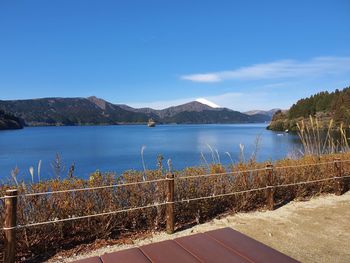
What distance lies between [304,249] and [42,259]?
10.3 ft

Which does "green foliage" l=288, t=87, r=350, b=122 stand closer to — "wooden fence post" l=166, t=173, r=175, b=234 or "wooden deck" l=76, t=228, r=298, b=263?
"wooden fence post" l=166, t=173, r=175, b=234

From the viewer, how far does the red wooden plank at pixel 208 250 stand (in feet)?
8.16

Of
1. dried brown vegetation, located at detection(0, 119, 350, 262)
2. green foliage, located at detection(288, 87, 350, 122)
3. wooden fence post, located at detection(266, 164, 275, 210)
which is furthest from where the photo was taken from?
green foliage, located at detection(288, 87, 350, 122)

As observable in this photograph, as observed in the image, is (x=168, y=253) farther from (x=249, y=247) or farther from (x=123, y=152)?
(x=123, y=152)

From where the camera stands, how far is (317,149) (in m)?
7.71

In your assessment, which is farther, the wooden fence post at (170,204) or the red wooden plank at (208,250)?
the wooden fence post at (170,204)

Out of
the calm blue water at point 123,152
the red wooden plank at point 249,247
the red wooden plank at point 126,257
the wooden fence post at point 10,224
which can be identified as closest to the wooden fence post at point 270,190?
the calm blue water at point 123,152

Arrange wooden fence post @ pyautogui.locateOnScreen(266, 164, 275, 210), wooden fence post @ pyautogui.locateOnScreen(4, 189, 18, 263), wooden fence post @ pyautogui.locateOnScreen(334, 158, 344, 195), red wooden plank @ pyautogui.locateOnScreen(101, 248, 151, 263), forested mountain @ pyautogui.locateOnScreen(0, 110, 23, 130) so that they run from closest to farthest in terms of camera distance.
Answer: red wooden plank @ pyautogui.locateOnScreen(101, 248, 151, 263) → wooden fence post @ pyautogui.locateOnScreen(4, 189, 18, 263) → wooden fence post @ pyautogui.locateOnScreen(266, 164, 275, 210) → wooden fence post @ pyautogui.locateOnScreen(334, 158, 344, 195) → forested mountain @ pyautogui.locateOnScreen(0, 110, 23, 130)

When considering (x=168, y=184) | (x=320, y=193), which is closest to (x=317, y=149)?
(x=320, y=193)

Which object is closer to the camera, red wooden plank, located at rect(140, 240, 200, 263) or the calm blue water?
red wooden plank, located at rect(140, 240, 200, 263)

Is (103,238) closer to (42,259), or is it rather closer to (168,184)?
(42,259)

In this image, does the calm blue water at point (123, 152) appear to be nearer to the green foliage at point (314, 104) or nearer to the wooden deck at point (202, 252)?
the wooden deck at point (202, 252)

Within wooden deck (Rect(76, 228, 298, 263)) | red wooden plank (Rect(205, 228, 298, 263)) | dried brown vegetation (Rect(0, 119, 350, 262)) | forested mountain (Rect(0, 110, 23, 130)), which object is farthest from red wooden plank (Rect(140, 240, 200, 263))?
forested mountain (Rect(0, 110, 23, 130))

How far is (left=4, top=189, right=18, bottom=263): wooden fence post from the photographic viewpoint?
143 inches
